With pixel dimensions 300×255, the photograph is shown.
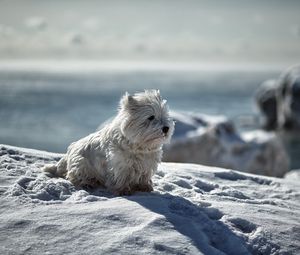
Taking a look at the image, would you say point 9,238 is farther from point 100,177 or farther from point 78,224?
point 100,177

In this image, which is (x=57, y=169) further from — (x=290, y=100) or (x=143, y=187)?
(x=290, y=100)

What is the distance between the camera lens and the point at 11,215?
17.0ft

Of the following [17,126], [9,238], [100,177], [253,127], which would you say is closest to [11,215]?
[9,238]

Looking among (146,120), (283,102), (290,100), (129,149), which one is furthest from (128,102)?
(283,102)

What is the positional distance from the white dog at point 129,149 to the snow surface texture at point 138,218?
23 cm

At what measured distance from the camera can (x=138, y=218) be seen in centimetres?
528

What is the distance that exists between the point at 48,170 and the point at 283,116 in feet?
125

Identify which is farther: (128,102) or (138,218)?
(128,102)

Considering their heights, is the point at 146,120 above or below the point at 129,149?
above

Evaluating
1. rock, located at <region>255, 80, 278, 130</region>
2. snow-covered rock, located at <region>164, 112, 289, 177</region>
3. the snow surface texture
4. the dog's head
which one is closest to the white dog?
the dog's head

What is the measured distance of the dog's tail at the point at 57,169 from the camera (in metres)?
6.75

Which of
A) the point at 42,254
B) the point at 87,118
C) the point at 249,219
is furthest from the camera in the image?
the point at 87,118

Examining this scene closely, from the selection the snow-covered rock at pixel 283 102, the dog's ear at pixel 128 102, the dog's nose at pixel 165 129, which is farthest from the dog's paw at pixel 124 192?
the snow-covered rock at pixel 283 102

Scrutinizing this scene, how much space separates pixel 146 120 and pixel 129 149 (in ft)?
1.43
